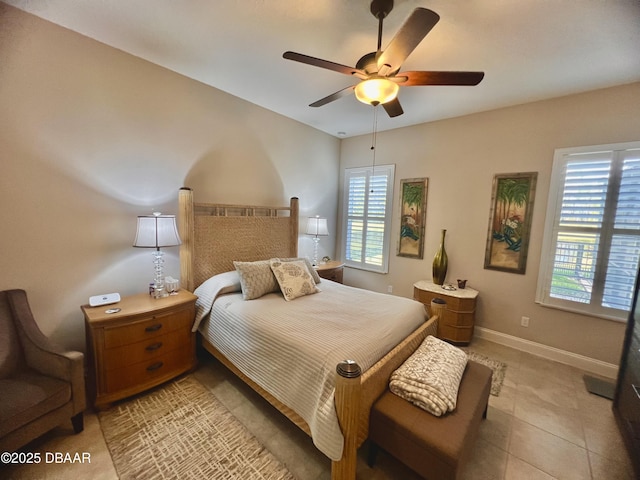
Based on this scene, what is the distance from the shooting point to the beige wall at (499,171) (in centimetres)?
256

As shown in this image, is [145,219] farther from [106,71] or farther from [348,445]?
[348,445]

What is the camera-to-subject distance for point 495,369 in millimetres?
2641

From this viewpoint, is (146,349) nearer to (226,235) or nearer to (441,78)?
(226,235)

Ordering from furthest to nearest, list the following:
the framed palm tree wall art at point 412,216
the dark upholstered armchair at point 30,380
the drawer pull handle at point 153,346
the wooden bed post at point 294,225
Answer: the framed palm tree wall art at point 412,216, the wooden bed post at point 294,225, the drawer pull handle at point 153,346, the dark upholstered armchair at point 30,380

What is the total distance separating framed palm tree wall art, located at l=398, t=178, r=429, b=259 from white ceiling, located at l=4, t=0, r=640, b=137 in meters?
1.29

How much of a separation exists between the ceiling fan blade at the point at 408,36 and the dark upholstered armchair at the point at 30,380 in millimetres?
2638

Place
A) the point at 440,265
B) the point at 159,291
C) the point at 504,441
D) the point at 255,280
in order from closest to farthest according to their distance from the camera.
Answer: the point at 504,441
the point at 159,291
the point at 255,280
the point at 440,265

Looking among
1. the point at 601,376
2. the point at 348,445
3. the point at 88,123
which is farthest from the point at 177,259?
the point at 601,376

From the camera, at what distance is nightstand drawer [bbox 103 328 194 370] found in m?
1.90

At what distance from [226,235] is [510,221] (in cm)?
334

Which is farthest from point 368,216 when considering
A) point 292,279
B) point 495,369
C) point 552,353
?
point 552,353

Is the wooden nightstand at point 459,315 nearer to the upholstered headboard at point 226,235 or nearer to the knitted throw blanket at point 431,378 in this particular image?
the knitted throw blanket at point 431,378

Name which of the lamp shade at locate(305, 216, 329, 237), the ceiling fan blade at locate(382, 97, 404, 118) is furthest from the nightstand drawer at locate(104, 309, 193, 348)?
the ceiling fan blade at locate(382, 97, 404, 118)

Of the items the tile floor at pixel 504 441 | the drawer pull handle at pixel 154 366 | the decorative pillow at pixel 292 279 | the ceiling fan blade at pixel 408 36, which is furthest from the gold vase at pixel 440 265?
the drawer pull handle at pixel 154 366
